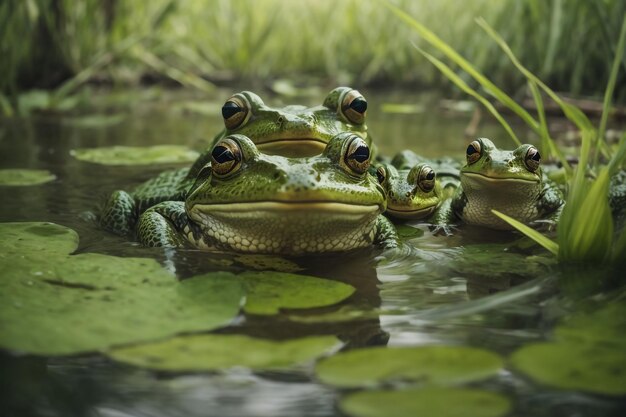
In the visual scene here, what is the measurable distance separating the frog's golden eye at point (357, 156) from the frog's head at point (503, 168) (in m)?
0.67

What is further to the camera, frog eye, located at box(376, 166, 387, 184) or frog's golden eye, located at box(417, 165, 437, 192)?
frog's golden eye, located at box(417, 165, 437, 192)

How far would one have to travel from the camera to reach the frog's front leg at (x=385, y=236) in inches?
107

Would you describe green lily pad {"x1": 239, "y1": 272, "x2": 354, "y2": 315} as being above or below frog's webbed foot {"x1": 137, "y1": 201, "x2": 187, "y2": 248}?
below

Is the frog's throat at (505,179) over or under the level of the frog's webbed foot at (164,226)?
over

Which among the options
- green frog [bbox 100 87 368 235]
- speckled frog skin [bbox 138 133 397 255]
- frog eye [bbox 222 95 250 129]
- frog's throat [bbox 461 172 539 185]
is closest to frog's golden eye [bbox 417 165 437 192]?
frog's throat [bbox 461 172 539 185]

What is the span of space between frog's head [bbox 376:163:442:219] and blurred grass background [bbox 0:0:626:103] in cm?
169

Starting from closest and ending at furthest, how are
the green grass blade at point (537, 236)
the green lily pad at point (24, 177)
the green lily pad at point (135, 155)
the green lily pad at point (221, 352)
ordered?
the green lily pad at point (221, 352)
the green grass blade at point (537, 236)
the green lily pad at point (24, 177)
the green lily pad at point (135, 155)

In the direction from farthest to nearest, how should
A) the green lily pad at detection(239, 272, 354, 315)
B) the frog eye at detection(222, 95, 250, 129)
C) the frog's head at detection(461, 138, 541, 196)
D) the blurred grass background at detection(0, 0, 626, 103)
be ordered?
the blurred grass background at detection(0, 0, 626, 103), the frog eye at detection(222, 95, 250, 129), the frog's head at detection(461, 138, 541, 196), the green lily pad at detection(239, 272, 354, 315)

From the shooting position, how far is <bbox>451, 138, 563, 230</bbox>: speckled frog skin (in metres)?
2.95

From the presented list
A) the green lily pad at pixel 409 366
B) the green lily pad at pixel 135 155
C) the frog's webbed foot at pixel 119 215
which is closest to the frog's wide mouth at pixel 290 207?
the frog's webbed foot at pixel 119 215

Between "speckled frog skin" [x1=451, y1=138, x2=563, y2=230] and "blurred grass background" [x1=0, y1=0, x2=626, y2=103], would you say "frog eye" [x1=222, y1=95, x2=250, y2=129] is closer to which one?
"speckled frog skin" [x1=451, y1=138, x2=563, y2=230]

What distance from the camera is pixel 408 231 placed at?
3.08 meters

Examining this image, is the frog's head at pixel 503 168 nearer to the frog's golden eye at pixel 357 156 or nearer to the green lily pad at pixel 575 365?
the frog's golden eye at pixel 357 156

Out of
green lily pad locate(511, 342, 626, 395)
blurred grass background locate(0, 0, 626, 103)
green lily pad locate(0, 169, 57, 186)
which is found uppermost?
blurred grass background locate(0, 0, 626, 103)
